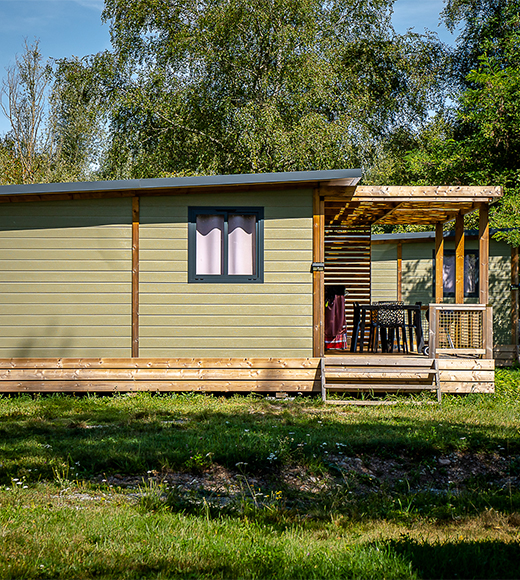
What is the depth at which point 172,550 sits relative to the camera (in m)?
3.16

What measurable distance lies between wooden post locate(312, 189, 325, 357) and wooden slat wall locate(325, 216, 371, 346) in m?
4.01

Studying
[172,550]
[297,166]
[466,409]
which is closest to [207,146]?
[297,166]

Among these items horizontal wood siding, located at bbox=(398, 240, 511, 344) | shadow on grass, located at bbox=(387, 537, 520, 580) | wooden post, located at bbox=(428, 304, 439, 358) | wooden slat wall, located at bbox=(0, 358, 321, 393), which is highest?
horizontal wood siding, located at bbox=(398, 240, 511, 344)

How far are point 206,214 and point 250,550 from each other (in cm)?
620

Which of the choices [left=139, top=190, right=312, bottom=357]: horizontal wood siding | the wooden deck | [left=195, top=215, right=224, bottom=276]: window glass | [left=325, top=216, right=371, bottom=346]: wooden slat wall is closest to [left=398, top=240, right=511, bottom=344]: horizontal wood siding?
[left=325, top=216, right=371, bottom=346]: wooden slat wall

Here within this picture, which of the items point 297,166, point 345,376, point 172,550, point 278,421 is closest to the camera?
point 172,550

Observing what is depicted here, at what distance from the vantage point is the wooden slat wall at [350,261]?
12.8m

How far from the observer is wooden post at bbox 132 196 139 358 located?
8.72 m

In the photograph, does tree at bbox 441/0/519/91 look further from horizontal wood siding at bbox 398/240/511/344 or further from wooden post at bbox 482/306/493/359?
wooden post at bbox 482/306/493/359

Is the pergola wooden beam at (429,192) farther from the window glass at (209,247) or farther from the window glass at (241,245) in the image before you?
the window glass at (209,247)

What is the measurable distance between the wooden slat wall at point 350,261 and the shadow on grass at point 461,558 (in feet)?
31.4

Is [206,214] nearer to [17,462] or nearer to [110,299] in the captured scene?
[110,299]

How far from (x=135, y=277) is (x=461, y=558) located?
21.5ft

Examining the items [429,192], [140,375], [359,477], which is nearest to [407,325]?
[429,192]
